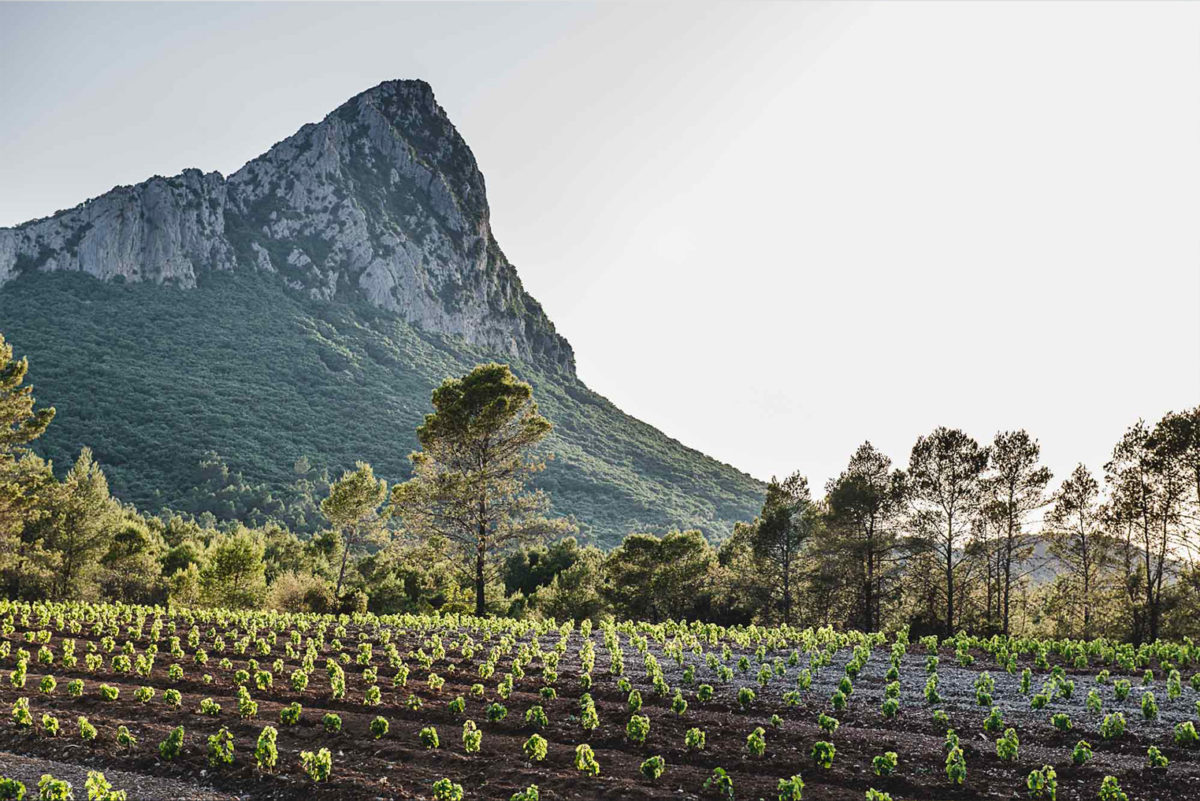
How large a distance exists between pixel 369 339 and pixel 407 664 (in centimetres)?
11480

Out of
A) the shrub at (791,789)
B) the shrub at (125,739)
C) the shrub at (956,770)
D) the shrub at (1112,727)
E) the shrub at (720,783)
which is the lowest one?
the shrub at (125,739)

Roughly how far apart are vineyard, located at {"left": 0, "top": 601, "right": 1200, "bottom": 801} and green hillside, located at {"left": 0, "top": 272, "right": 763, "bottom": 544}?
6186 cm

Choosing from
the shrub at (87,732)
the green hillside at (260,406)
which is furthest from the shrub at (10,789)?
the green hillside at (260,406)

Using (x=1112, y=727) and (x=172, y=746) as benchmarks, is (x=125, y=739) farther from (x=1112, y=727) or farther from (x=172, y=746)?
(x=1112, y=727)

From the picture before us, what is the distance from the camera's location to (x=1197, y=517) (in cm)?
2638

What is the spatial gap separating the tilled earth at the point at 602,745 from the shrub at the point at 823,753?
0.34 ft

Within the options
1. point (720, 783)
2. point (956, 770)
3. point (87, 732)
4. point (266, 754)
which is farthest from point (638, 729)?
point (87, 732)

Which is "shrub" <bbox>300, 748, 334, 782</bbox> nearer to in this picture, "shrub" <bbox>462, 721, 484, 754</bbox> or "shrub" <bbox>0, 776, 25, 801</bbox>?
"shrub" <bbox>462, 721, 484, 754</bbox>

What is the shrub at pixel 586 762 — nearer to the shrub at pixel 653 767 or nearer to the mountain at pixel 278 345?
the shrub at pixel 653 767

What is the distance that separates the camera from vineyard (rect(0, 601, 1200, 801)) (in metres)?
8.77

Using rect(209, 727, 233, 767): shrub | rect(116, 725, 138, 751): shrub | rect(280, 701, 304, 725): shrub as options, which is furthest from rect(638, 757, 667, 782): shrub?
rect(116, 725, 138, 751): shrub

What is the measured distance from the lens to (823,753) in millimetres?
9336

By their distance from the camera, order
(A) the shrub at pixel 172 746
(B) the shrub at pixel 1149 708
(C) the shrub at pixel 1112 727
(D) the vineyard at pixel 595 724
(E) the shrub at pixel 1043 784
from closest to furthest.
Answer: (E) the shrub at pixel 1043 784, (D) the vineyard at pixel 595 724, (A) the shrub at pixel 172 746, (C) the shrub at pixel 1112 727, (B) the shrub at pixel 1149 708

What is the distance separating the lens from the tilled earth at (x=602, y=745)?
8688mm
